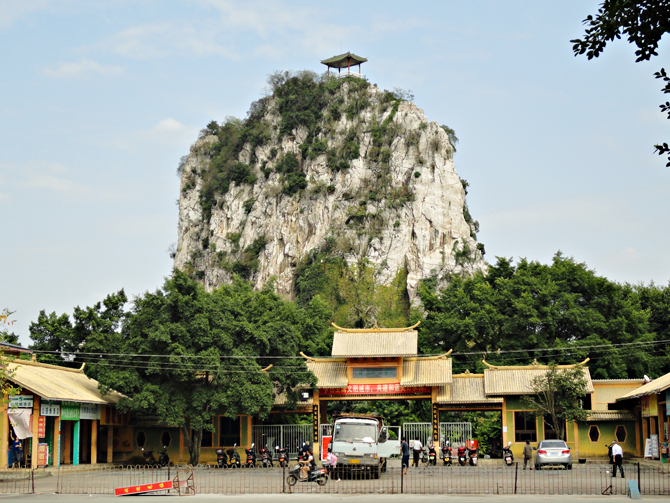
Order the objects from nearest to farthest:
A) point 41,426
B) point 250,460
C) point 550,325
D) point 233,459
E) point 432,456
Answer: point 41,426 < point 432,456 < point 233,459 < point 250,460 < point 550,325

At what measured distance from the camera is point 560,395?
102 ft

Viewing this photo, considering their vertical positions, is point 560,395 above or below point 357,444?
above

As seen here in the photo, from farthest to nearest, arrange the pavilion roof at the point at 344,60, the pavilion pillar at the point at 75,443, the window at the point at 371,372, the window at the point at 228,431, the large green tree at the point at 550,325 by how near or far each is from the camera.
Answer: the pavilion roof at the point at 344,60, the large green tree at the point at 550,325, the window at the point at 228,431, the window at the point at 371,372, the pavilion pillar at the point at 75,443

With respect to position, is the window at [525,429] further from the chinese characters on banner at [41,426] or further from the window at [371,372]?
the chinese characters on banner at [41,426]

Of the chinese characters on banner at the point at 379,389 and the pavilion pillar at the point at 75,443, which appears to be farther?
the chinese characters on banner at the point at 379,389

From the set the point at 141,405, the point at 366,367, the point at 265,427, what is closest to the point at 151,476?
the point at 141,405

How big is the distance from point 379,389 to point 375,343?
202 cm

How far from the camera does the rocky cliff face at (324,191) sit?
3081 inches

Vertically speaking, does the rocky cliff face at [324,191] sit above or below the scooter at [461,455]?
above

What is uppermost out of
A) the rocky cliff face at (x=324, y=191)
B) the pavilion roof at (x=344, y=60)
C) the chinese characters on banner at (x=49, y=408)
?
the pavilion roof at (x=344, y=60)

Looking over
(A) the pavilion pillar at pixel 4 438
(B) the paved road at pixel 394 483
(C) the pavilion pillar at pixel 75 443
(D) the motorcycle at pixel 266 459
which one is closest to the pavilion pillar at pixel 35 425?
(A) the pavilion pillar at pixel 4 438

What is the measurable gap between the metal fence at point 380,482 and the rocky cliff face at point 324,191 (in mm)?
50903

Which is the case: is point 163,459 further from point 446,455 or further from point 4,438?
point 446,455

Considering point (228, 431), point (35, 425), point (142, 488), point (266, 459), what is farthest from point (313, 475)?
point (228, 431)
